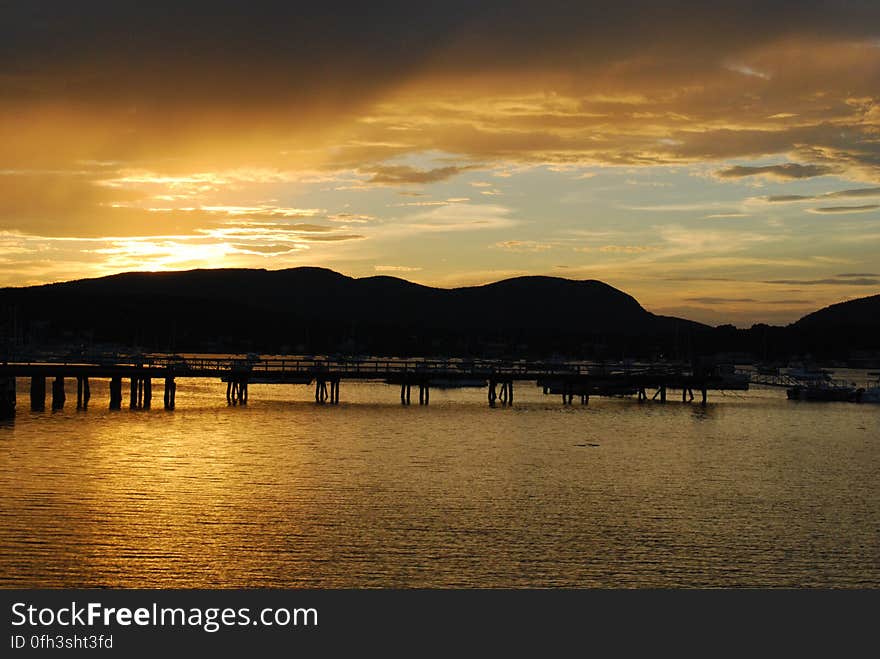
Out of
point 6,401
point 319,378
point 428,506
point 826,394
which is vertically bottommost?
point 428,506

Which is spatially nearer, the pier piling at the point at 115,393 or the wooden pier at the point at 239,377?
the wooden pier at the point at 239,377

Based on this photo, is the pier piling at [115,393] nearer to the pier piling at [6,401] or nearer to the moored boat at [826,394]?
the pier piling at [6,401]

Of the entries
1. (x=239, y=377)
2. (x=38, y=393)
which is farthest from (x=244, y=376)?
(x=38, y=393)

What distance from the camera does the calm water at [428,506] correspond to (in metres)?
29.8

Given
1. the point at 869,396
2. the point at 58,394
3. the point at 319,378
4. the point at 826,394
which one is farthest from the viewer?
the point at 826,394

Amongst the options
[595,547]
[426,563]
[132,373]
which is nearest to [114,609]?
[426,563]

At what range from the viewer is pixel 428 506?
131 feet

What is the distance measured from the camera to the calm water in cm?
2980

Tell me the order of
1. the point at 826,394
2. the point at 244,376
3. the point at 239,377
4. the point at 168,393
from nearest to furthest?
the point at 244,376 < the point at 239,377 < the point at 168,393 < the point at 826,394

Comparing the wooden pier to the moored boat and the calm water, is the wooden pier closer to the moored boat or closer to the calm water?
the calm water

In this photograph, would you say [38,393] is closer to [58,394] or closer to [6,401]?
[58,394]

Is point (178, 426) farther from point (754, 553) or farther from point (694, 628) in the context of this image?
point (694, 628)

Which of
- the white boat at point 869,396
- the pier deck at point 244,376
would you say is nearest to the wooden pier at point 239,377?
the pier deck at point 244,376

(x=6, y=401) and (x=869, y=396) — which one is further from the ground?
(x=6, y=401)
